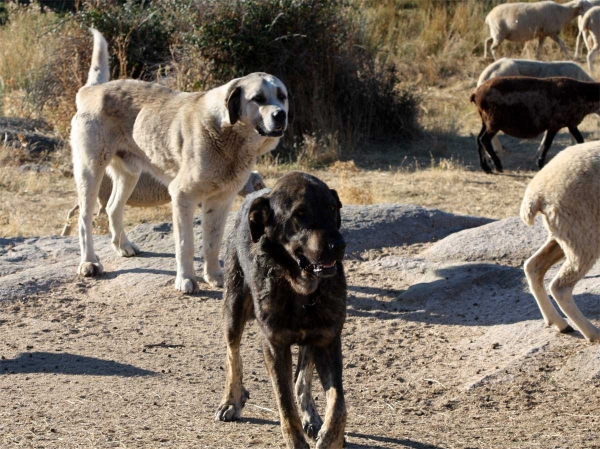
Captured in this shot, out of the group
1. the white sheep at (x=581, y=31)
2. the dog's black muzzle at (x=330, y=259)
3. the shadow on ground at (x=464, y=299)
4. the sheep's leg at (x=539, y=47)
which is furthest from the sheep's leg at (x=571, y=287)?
the sheep's leg at (x=539, y=47)

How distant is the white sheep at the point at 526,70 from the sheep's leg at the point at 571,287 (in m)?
8.19

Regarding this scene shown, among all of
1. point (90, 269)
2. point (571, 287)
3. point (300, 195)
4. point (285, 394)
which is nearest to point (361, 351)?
point (571, 287)

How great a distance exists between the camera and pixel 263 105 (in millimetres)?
7328

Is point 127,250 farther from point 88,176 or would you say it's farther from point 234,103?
point 234,103

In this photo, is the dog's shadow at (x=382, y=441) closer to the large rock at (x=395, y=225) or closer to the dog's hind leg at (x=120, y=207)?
the large rock at (x=395, y=225)

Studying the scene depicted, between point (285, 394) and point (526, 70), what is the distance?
11.0 m

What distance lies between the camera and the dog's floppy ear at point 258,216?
448cm

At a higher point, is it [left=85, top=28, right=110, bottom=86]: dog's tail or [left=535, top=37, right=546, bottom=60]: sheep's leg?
[left=85, top=28, right=110, bottom=86]: dog's tail

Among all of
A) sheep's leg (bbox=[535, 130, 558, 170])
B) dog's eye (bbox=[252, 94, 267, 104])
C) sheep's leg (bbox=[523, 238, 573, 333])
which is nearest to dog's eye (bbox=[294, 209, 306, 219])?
sheep's leg (bbox=[523, 238, 573, 333])

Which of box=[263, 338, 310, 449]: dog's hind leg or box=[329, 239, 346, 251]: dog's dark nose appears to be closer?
box=[329, 239, 346, 251]: dog's dark nose

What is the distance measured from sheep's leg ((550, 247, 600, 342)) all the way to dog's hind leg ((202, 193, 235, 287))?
9.50ft

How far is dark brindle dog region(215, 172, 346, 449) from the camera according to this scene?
4.30m

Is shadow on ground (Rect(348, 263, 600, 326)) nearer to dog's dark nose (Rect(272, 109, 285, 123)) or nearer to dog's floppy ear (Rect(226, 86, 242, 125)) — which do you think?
dog's dark nose (Rect(272, 109, 285, 123))

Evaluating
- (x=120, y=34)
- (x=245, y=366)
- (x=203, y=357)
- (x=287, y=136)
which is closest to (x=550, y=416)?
(x=245, y=366)
